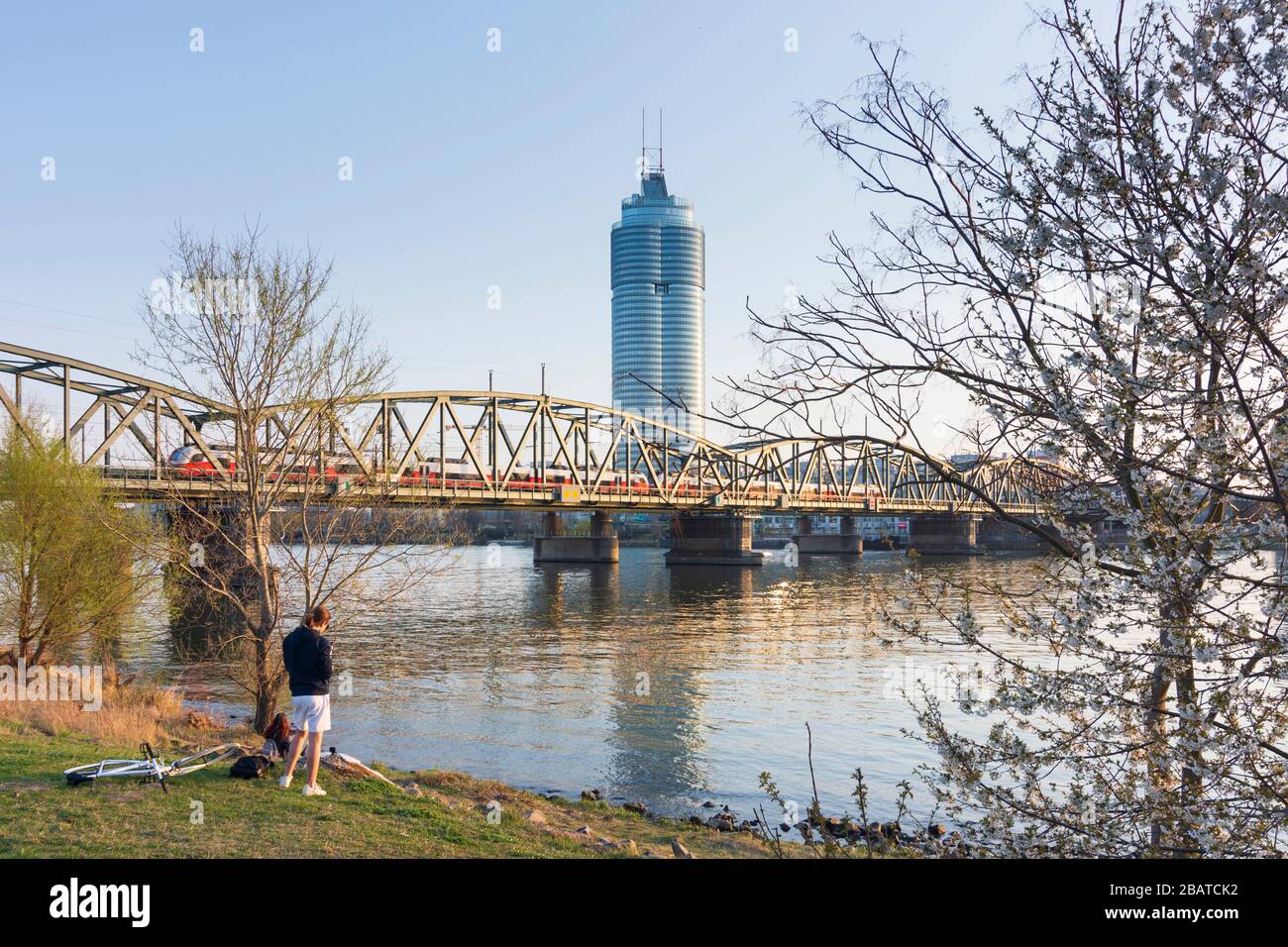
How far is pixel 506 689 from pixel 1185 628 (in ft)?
88.0

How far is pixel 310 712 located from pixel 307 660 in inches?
28.9

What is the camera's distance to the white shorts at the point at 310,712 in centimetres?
1095

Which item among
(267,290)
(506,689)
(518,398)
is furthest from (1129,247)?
(518,398)

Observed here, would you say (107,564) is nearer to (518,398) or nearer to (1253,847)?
(1253,847)

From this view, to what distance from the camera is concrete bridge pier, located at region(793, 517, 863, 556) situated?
Answer: 12788 centimetres

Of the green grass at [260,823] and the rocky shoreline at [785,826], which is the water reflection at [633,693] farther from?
the green grass at [260,823]

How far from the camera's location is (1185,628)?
438cm

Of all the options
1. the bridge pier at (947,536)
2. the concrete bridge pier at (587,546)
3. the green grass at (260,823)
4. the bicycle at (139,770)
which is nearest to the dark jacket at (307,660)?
the green grass at (260,823)

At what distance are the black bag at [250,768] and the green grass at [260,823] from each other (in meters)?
0.12

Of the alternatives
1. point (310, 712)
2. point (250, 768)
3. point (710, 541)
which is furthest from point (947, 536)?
point (310, 712)

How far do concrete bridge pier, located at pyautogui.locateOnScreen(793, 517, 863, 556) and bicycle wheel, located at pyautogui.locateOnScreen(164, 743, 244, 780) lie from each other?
118699mm
